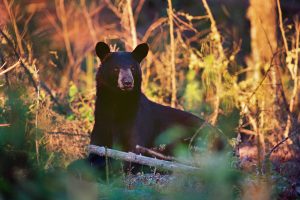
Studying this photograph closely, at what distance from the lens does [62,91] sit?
1086 cm

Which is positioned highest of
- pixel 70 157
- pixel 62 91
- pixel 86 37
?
pixel 86 37

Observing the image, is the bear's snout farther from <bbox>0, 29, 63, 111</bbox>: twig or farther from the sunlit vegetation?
<bbox>0, 29, 63, 111</bbox>: twig

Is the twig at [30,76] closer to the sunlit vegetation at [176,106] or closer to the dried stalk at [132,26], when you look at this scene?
the sunlit vegetation at [176,106]

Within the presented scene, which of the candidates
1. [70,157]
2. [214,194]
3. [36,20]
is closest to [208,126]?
[70,157]

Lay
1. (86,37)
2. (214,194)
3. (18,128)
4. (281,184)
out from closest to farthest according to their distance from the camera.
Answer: (214,194) → (281,184) → (18,128) → (86,37)

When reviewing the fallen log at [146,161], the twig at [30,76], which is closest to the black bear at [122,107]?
the fallen log at [146,161]

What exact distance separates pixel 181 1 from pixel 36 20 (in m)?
3.37

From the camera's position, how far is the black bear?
25.1 feet

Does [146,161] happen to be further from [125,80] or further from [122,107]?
[122,107]

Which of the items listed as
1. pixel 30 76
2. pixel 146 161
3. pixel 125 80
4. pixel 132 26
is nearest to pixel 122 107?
pixel 125 80

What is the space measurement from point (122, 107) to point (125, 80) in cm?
44

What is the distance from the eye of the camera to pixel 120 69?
24.9 feet

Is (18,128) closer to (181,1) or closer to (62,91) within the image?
(62,91)

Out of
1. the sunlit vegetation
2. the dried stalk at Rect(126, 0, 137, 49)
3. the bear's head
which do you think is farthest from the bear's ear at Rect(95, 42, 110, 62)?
the dried stalk at Rect(126, 0, 137, 49)
